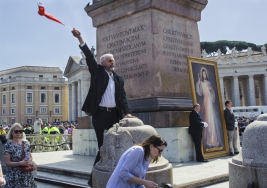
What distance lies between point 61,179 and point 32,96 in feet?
302

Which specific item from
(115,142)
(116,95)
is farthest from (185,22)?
(115,142)

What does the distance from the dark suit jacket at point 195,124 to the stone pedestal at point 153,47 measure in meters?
0.38

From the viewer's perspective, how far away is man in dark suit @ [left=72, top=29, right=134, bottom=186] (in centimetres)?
477

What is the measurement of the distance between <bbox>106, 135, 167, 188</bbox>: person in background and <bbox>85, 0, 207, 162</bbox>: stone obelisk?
165 inches

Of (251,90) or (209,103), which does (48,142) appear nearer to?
(209,103)

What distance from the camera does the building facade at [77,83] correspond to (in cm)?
7506

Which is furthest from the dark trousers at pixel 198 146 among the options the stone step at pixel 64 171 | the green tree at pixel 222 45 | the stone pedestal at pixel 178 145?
the green tree at pixel 222 45

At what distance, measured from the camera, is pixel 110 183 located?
3082 millimetres

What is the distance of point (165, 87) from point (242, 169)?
415 centimetres

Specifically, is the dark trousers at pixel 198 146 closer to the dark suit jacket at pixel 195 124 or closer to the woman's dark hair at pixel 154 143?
the dark suit jacket at pixel 195 124

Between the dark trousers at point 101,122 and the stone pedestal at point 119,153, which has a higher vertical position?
the dark trousers at point 101,122

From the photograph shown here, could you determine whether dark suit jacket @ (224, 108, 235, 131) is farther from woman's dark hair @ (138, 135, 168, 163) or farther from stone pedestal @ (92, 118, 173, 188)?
woman's dark hair @ (138, 135, 168, 163)

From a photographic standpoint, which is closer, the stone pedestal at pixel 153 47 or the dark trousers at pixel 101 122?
the dark trousers at pixel 101 122

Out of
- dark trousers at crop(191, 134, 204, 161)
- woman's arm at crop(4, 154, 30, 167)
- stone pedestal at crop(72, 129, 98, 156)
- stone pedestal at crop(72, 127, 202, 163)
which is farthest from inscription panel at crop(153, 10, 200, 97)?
woman's arm at crop(4, 154, 30, 167)
